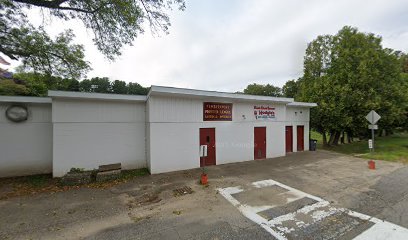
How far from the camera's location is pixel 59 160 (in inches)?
292

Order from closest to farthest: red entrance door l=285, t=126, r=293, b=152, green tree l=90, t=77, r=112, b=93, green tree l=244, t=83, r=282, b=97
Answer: red entrance door l=285, t=126, r=293, b=152, green tree l=90, t=77, r=112, b=93, green tree l=244, t=83, r=282, b=97

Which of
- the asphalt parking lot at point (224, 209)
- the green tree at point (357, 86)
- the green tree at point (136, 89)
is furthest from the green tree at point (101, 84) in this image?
the green tree at point (357, 86)

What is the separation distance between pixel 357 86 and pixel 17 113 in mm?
19848

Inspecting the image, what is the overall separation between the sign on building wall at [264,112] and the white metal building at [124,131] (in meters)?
0.84

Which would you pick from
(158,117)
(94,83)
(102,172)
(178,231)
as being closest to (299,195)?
(178,231)

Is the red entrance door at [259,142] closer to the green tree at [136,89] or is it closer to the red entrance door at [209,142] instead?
the red entrance door at [209,142]

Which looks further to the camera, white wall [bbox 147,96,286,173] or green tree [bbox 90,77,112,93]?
green tree [bbox 90,77,112,93]

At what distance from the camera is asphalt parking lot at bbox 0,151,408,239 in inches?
144

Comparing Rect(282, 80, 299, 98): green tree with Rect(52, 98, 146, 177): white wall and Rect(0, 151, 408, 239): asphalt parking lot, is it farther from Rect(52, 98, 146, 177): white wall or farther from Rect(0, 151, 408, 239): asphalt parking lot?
Rect(52, 98, 146, 177): white wall

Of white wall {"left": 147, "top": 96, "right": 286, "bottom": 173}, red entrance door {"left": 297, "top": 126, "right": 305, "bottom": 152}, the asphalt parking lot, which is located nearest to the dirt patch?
the asphalt parking lot

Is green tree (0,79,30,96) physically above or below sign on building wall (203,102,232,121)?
above

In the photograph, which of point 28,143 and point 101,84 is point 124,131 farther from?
point 101,84

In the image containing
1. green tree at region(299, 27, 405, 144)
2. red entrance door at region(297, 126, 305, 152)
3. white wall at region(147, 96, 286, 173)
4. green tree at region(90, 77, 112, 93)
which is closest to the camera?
white wall at region(147, 96, 286, 173)

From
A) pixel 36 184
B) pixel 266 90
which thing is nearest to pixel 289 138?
pixel 36 184
